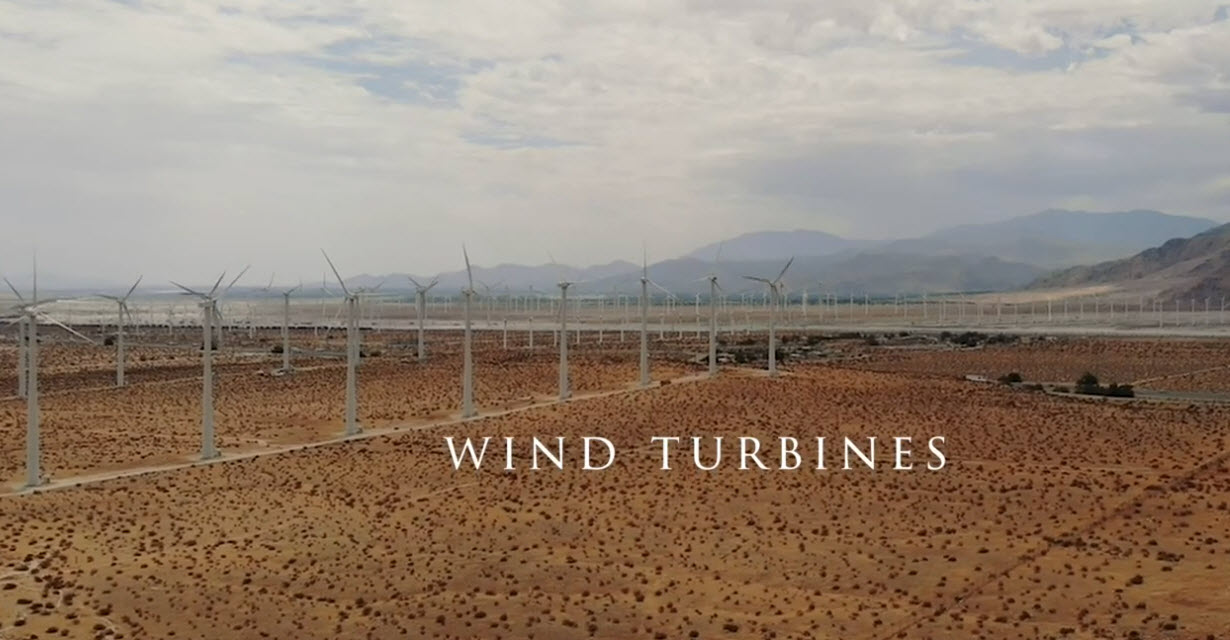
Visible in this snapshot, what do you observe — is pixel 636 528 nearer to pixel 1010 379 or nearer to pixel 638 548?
pixel 638 548

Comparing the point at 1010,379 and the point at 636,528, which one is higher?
the point at 1010,379

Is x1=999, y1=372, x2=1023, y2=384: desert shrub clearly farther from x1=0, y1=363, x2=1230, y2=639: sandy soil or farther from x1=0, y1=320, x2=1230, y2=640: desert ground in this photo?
x1=0, y1=363, x2=1230, y2=639: sandy soil

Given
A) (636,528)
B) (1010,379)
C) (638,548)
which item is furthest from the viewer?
(1010,379)

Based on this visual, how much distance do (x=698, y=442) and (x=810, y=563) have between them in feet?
54.3

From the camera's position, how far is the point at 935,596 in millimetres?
27891

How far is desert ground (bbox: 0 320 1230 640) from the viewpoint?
26.8 metres

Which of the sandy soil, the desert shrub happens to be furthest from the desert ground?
the desert shrub

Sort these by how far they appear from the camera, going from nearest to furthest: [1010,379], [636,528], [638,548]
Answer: [638,548], [636,528], [1010,379]

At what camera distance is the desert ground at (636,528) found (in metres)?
26.8

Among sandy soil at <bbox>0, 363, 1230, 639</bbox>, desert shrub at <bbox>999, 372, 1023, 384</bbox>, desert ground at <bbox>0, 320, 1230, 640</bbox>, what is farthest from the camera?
desert shrub at <bbox>999, 372, 1023, 384</bbox>

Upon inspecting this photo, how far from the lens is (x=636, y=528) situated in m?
34.3

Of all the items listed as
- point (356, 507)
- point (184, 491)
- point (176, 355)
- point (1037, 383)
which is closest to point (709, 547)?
point (356, 507)

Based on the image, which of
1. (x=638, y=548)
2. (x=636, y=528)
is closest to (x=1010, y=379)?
(x=636, y=528)

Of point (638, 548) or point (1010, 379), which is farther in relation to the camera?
point (1010, 379)
